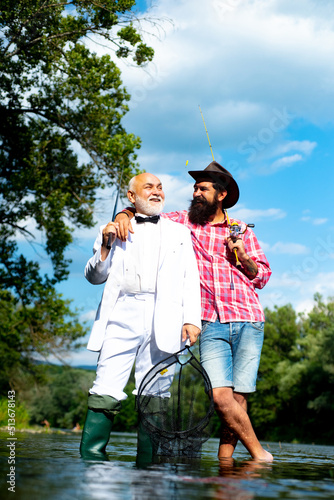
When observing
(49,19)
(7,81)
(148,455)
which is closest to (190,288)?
(148,455)

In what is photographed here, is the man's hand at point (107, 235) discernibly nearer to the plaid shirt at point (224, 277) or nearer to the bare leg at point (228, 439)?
the plaid shirt at point (224, 277)

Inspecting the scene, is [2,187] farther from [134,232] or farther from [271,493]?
[271,493]

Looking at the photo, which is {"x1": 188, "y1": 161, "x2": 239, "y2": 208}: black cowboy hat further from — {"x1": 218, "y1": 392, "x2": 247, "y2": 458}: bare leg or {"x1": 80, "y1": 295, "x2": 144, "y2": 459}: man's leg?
{"x1": 218, "y1": 392, "x2": 247, "y2": 458}: bare leg

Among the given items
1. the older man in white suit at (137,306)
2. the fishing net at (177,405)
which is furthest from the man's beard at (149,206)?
the fishing net at (177,405)

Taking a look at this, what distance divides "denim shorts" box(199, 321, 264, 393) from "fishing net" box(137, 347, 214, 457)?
0.24 metres

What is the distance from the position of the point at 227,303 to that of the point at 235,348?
39 centimetres

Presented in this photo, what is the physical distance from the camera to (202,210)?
541 centimetres

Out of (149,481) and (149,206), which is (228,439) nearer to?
(149,206)

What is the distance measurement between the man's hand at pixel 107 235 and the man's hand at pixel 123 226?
39mm

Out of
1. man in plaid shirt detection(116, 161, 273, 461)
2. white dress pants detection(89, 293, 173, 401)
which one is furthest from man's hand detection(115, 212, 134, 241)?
white dress pants detection(89, 293, 173, 401)

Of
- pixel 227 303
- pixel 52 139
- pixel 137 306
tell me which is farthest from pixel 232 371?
pixel 52 139

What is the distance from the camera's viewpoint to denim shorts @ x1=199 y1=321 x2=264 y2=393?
5.03 meters

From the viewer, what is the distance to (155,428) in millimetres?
4344

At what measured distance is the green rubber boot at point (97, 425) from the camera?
445 cm
